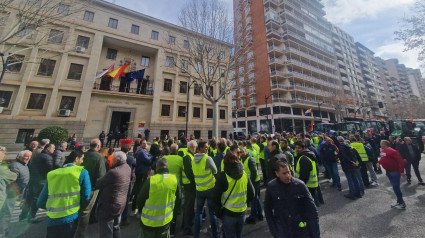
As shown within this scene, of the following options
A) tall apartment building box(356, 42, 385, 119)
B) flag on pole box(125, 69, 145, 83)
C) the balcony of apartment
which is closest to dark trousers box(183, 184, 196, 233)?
flag on pole box(125, 69, 145, 83)

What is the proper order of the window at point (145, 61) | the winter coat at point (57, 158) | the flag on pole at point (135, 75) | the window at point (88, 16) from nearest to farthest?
1. the winter coat at point (57, 158)
2. the flag on pole at point (135, 75)
3. the window at point (88, 16)
4. the window at point (145, 61)

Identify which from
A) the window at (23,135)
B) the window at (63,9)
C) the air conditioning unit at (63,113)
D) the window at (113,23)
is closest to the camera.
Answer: the window at (63,9)

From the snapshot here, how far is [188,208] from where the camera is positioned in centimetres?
362

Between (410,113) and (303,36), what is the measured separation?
47477 mm

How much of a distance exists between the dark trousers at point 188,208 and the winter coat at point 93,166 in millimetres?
2024

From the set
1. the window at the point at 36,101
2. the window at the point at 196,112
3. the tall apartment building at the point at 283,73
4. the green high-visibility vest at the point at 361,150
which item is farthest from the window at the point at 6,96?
the tall apartment building at the point at 283,73

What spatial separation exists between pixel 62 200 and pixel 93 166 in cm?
→ 116

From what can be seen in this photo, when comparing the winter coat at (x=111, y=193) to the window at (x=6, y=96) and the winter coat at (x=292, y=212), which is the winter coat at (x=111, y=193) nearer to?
the winter coat at (x=292, y=212)

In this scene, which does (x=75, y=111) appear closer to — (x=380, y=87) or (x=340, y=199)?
(x=340, y=199)

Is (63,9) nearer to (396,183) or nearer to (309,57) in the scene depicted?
(396,183)

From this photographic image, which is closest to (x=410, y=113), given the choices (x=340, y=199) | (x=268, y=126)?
(x=268, y=126)

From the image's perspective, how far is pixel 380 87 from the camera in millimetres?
64875

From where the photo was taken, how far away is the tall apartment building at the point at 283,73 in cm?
3262

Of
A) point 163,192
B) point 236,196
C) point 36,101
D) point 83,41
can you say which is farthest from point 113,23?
point 236,196
